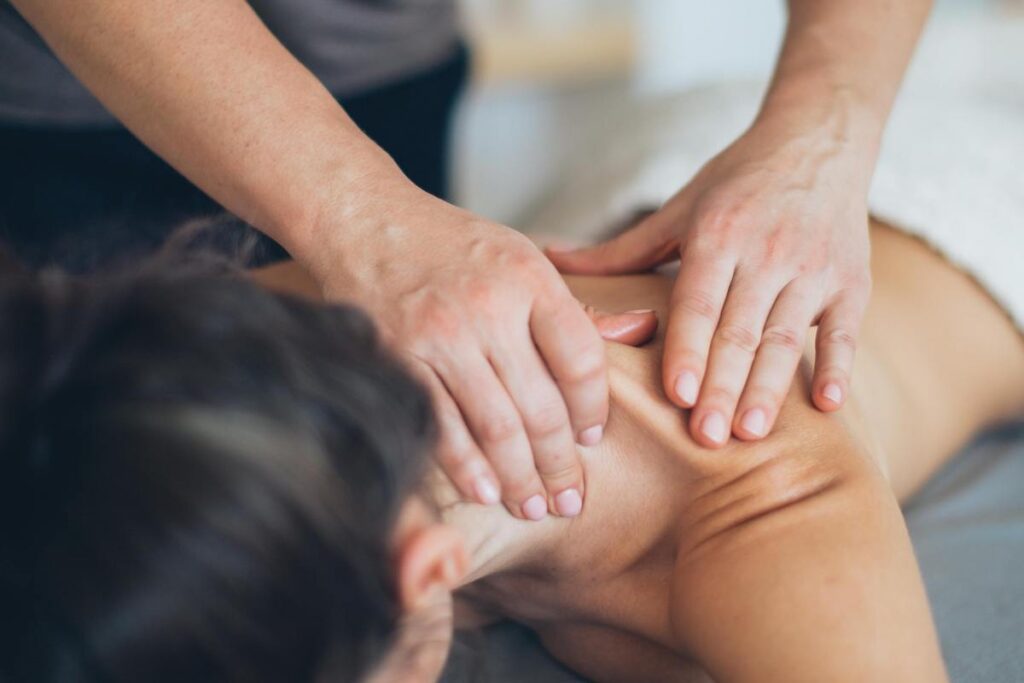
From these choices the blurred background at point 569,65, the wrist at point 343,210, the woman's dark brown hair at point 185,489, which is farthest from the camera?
the blurred background at point 569,65

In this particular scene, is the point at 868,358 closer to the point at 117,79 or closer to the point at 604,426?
the point at 604,426

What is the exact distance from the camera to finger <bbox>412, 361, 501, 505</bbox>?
0.80 metres

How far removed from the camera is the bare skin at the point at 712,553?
0.75 metres

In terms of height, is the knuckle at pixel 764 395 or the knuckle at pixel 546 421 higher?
the knuckle at pixel 546 421

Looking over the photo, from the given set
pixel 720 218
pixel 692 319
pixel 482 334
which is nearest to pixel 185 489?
pixel 482 334

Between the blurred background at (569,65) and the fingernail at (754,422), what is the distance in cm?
161

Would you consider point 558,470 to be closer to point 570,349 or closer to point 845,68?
point 570,349

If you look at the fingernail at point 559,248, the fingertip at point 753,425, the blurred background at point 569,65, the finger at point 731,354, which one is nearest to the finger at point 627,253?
the fingernail at point 559,248

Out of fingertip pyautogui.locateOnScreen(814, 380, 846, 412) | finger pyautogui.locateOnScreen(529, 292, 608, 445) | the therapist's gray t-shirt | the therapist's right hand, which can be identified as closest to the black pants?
the therapist's gray t-shirt

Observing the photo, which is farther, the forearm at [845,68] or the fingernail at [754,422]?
the forearm at [845,68]

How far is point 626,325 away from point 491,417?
0.66 ft

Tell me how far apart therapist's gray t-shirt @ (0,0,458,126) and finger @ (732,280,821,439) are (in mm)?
738

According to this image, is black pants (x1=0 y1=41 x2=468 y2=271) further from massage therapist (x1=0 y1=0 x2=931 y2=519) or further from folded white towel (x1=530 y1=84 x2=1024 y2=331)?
folded white towel (x1=530 y1=84 x2=1024 y2=331)

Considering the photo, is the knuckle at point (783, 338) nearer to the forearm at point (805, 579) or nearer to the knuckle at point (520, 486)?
the forearm at point (805, 579)
